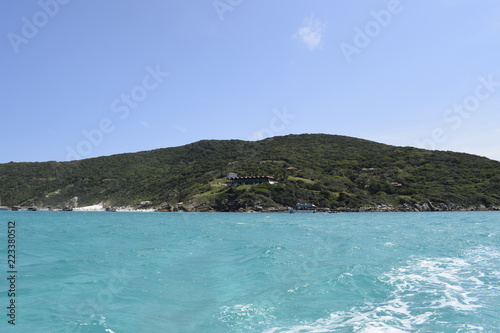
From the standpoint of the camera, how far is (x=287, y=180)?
124 m

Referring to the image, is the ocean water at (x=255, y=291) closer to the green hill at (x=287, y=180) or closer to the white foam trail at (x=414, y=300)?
the white foam trail at (x=414, y=300)

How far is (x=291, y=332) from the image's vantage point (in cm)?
972

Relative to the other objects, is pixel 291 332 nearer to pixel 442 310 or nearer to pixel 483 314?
pixel 442 310

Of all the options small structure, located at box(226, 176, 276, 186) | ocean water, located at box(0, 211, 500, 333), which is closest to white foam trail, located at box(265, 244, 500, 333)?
ocean water, located at box(0, 211, 500, 333)

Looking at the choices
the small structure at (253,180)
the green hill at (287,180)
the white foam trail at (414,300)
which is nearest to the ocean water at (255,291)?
the white foam trail at (414,300)

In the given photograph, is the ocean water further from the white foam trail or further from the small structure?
the small structure

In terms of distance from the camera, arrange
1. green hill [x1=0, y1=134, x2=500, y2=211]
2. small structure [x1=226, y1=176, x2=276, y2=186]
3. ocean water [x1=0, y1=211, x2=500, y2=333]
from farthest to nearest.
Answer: small structure [x1=226, y1=176, x2=276, y2=186] < green hill [x1=0, y1=134, x2=500, y2=211] < ocean water [x1=0, y1=211, x2=500, y2=333]

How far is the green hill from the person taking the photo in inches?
4419

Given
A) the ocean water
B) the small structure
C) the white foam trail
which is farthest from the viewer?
the small structure

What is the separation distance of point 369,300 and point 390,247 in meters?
13.9

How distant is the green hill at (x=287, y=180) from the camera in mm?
112250

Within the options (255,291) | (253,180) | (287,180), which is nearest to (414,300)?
(255,291)

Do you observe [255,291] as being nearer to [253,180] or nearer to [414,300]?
[414,300]

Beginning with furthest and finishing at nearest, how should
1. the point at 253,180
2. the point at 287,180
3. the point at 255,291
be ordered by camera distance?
the point at 253,180 < the point at 287,180 < the point at 255,291
